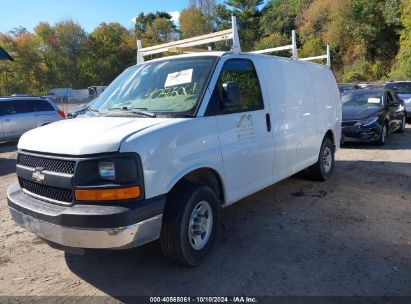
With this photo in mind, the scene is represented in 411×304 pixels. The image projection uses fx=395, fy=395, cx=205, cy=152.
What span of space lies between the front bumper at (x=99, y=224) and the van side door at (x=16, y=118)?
36.8 ft

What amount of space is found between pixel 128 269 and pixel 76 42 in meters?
60.8

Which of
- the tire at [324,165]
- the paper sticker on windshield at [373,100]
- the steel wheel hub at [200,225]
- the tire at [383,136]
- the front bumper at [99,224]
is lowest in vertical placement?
the tire at [383,136]

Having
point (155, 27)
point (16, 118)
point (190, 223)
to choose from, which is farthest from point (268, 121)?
point (155, 27)

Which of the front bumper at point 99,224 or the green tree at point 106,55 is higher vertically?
the green tree at point 106,55

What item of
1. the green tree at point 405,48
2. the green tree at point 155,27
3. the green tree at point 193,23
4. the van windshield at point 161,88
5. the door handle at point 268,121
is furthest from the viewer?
the green tree at point 155,27

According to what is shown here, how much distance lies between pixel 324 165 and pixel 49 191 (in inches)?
193

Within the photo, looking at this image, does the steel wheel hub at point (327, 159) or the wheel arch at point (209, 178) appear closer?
the wheel arch at point (209, 178)

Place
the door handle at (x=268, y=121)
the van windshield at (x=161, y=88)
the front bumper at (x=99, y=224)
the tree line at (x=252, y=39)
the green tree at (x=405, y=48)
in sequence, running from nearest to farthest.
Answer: the front bumper at (x=99, y=224)
the van windshield at (x=161, y=88)
the door handle at (x=268, y=121)
the green tree at (x=405, y=48)
the tree line at (x=252, y=39)

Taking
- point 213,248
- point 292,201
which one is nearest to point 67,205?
point 213,248

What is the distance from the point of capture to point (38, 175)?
140 inches

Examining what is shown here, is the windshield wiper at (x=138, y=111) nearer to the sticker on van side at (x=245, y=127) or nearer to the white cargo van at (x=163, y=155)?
the white cargo van at (x=163, y=155)

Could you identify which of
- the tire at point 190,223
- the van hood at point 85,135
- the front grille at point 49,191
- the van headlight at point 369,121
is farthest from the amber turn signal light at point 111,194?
the van headlight at point 369,121

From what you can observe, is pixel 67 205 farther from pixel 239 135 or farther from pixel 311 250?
pixel 311 250

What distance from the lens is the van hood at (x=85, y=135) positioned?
127 inches
